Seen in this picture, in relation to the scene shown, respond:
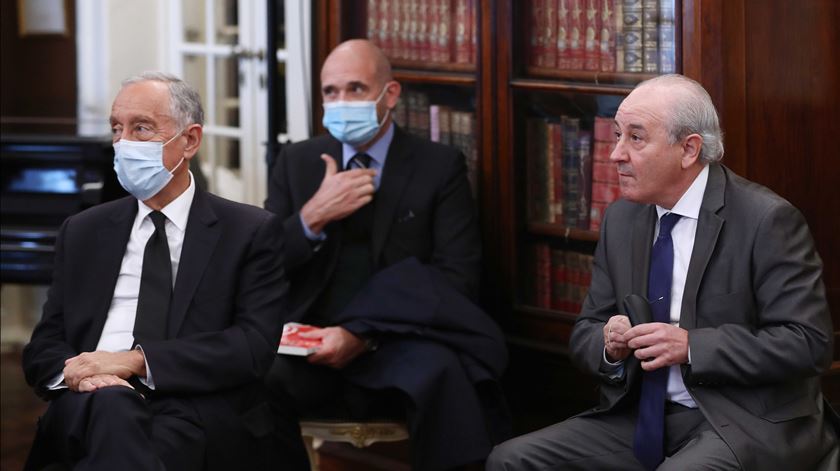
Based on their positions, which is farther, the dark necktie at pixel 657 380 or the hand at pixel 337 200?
the hand at pixel 337 200

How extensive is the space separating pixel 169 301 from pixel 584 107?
1327 millimetres

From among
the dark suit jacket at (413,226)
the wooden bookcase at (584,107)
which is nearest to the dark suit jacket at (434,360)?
the dark suit jacket at (413,226)

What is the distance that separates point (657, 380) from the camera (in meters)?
2.76

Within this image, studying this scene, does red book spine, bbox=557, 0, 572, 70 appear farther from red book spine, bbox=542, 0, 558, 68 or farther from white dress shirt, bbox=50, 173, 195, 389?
white dress shirt, bbox=50, 173, 195, 389

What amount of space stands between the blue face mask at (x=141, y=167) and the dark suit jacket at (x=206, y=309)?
0.34 feet

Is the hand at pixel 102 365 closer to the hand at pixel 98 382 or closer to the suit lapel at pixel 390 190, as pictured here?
the hand at pixel 98 382

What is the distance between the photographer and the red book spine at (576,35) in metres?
3.69

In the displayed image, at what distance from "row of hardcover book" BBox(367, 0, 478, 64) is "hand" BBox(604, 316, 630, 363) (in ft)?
4.51

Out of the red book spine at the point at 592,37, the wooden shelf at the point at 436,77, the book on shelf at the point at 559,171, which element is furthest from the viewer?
the wooden shelf at the point at 436,77

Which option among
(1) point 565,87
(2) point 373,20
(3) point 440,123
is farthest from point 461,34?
(1) point 565,87

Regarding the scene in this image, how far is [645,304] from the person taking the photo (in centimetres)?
272

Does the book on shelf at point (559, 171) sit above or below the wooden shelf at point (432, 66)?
below

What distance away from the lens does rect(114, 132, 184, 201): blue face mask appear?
2994 mm

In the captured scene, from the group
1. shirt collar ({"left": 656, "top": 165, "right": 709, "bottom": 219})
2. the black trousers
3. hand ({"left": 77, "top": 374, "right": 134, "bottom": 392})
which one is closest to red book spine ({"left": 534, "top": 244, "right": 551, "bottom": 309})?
shirt collar ({"left": 656, "top": 165, "right": 709, "bottom": 219})
